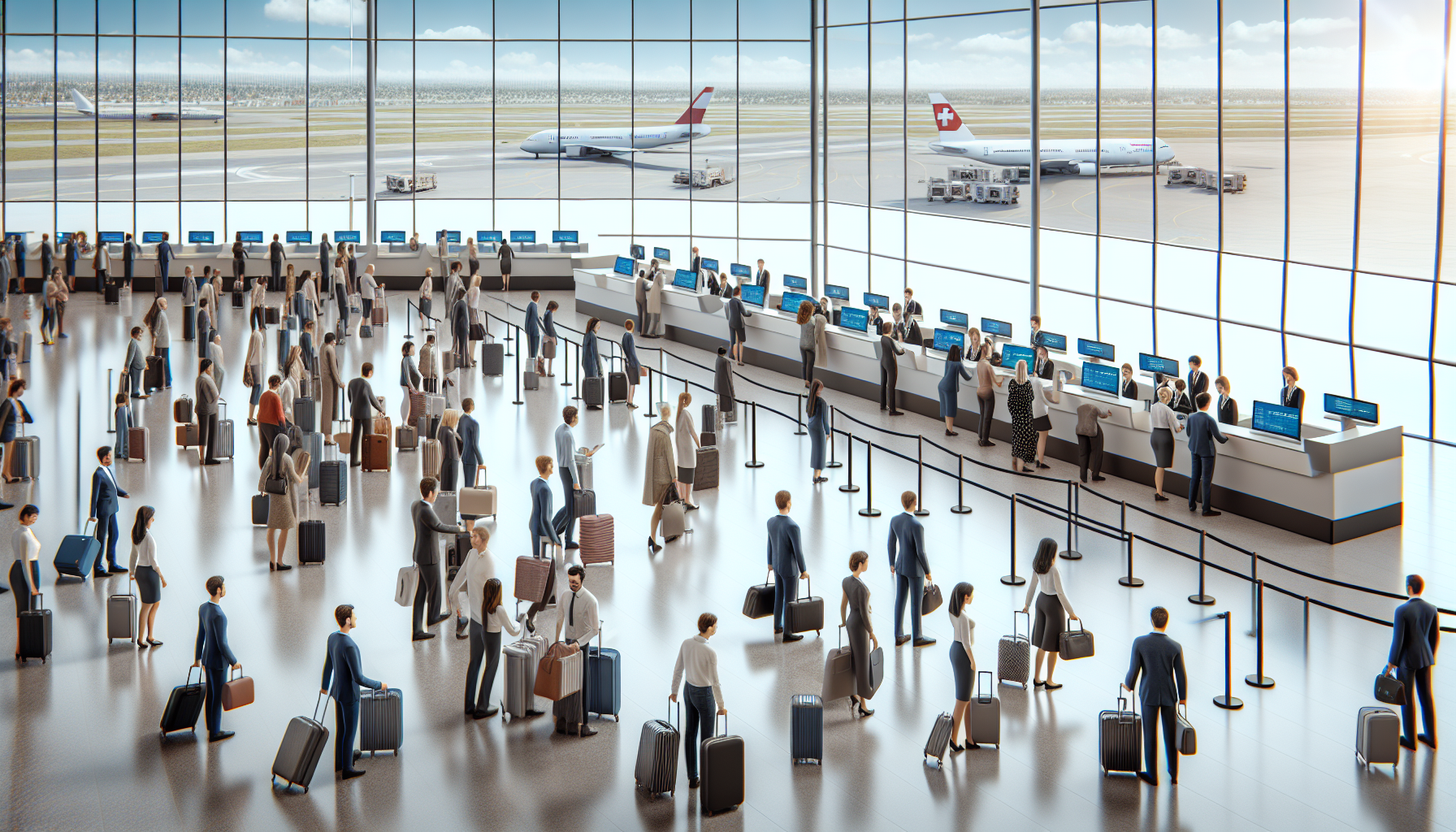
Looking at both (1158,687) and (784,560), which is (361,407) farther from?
(1158,687)

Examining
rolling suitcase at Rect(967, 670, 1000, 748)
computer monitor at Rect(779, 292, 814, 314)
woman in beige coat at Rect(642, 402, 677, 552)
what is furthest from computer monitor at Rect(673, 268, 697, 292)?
rolling suitcase at Rect(967, 670, 1000, 748)

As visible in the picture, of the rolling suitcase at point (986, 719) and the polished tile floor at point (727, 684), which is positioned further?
the rolling suitcase at point (986, 719)

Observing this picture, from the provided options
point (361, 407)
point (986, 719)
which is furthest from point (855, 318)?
point (986, 719)

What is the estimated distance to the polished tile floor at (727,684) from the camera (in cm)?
834

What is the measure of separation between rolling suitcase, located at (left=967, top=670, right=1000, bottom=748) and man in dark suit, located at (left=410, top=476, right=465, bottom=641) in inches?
181

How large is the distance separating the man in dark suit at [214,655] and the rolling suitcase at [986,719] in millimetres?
5322

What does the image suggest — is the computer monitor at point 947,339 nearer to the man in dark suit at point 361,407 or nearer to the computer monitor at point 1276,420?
the computer monitor at point 1276,420

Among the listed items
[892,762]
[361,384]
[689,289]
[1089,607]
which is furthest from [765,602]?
[689,289]

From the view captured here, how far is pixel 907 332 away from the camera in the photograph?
21.3 m

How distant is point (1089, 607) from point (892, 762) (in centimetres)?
380

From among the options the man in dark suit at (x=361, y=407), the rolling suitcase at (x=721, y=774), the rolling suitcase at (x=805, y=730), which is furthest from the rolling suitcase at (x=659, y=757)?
the man in dark suit at (x=361, y=407)

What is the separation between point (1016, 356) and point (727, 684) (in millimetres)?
9960

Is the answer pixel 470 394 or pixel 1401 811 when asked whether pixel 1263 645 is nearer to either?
pixel 1401 811

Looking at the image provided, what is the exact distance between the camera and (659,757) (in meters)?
8.40
